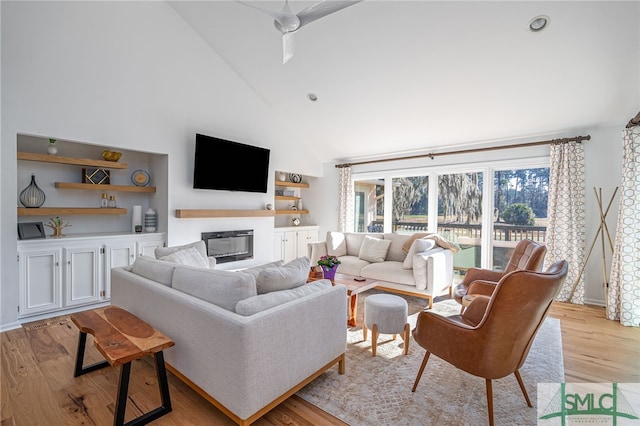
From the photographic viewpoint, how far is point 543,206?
4.41m

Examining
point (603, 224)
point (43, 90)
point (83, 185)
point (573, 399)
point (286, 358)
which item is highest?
point (43, 90)

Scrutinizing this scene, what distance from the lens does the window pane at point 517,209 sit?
175 inches

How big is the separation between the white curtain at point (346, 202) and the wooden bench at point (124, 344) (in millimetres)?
4698

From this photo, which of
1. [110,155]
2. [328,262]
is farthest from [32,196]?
[328,262]

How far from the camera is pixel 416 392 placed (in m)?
2.10

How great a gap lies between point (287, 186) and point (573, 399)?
552 centimetres

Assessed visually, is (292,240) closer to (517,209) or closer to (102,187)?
(102,187)

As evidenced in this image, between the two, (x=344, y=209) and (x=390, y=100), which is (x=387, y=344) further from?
(x=344, y=209)

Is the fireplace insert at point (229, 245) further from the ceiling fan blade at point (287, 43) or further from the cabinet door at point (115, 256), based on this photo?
the ceiling fan blade at point (287, 43)

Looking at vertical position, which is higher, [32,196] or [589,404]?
[32,196]

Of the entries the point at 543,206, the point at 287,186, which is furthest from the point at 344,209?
the point at 543,206

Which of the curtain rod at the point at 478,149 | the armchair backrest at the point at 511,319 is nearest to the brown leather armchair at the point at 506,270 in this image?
the armchair backrest at the point at 511,319

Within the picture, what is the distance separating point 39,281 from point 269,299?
309cm

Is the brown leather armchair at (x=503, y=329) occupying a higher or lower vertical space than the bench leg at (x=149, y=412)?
higher
